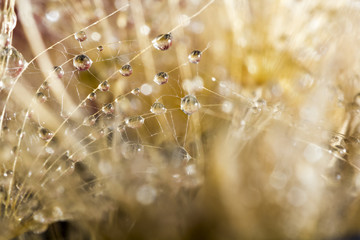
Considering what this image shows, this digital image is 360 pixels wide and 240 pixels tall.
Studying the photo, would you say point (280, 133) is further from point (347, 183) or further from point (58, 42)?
point (58, 42)

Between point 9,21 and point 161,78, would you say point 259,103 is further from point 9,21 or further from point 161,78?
point 9,21

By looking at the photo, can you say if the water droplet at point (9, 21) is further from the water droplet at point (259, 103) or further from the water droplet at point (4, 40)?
the water droplet at point (259, 103)

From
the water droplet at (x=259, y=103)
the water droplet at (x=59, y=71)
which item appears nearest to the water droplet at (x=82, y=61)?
the water droplet at (x=59, y=71)

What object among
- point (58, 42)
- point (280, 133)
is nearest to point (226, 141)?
point (280, 133)

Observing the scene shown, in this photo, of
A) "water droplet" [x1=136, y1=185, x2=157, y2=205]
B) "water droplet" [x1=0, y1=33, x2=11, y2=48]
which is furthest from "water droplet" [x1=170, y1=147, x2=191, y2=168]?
"water droplet" [x1=0, y1=33, x2=11, y2=48]

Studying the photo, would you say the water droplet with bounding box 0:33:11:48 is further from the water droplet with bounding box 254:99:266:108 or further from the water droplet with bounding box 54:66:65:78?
the water droplet with bounding box 254:99:266:108

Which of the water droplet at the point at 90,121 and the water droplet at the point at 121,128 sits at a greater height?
the water droplet at the point at 121,128
